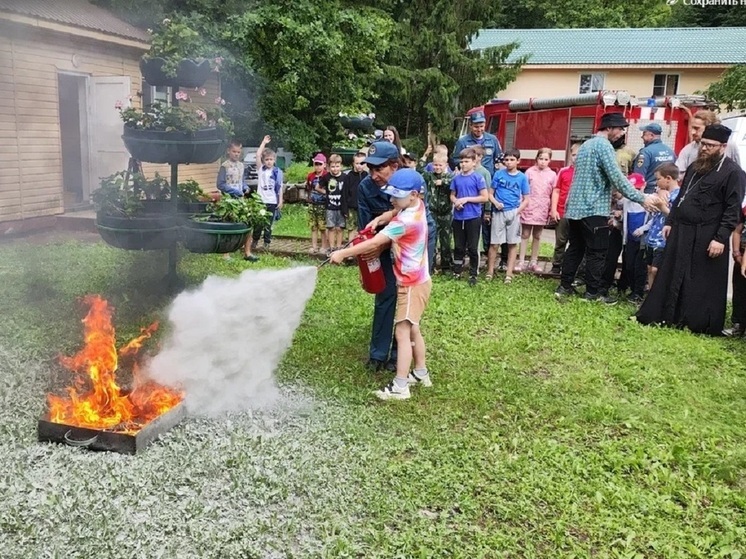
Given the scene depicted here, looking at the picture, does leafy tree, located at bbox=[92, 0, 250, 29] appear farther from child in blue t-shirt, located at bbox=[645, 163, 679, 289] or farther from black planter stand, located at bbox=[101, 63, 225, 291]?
child in blue t-shirt, located at bbox=[645, 163, 679, 289]

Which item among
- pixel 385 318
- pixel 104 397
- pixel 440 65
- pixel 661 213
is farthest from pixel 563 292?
pixel 440 65

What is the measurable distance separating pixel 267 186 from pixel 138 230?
449 cm

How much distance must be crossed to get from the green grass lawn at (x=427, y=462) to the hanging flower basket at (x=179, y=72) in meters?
2.55

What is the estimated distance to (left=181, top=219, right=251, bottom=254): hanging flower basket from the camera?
6688 millimetres

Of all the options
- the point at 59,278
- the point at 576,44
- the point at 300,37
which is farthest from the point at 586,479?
the point at 576,44

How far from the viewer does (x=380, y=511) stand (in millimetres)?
3695

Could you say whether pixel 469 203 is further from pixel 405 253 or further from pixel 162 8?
pixel 162 8

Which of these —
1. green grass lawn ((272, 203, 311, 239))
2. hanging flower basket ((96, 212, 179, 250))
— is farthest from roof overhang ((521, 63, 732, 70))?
hanging flower basket ((96, 212, 179, 250))

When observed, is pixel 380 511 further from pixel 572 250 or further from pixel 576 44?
pixel 576 44

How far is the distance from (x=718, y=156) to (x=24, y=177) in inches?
436

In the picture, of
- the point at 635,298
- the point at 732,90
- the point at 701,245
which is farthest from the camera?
the point at 732,90

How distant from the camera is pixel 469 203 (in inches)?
353

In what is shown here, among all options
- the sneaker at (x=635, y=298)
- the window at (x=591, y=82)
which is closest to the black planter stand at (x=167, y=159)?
the sneaker at (x=635, y=298)

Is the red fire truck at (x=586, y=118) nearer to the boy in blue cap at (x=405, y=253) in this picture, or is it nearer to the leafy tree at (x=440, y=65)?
the leafy tree at (x=440, y=65)
